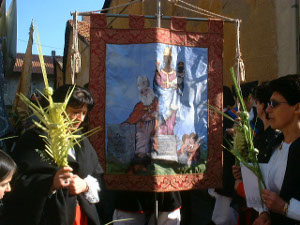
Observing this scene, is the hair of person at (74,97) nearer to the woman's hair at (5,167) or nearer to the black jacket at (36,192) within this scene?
the black jacket at (36,192)

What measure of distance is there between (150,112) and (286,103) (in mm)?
1848

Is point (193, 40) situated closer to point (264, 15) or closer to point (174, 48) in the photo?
point (174, 48)

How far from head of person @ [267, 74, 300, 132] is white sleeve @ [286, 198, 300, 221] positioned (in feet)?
1.49

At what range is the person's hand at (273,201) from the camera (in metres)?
1.92

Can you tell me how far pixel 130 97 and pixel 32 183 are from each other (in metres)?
1.86

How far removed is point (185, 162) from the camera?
3805mm

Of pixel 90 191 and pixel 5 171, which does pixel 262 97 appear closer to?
pixel 90 191

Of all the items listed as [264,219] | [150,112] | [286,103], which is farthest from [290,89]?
[150,112]

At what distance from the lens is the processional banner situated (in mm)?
3721

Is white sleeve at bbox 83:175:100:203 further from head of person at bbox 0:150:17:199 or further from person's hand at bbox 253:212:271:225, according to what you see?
person's hand at bbox 253:212:271:225

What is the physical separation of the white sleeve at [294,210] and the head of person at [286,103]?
45cm

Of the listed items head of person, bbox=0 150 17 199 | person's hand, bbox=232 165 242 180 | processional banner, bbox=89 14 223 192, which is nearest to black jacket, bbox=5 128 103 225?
head of person, bbox=0 150 17 199

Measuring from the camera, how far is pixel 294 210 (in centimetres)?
187

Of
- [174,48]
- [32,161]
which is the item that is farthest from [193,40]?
[32,161]
